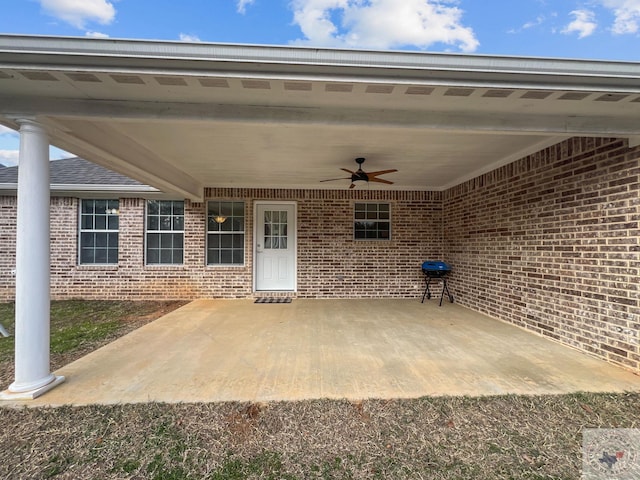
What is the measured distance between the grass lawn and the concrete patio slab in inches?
7.1

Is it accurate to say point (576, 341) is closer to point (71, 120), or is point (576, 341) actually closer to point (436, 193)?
point (436, 193)

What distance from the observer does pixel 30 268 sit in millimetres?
2578

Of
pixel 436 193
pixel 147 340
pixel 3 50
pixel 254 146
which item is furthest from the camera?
pixel 436 193

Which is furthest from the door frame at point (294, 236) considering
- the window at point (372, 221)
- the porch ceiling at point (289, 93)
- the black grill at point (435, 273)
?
the porch ceiling at point (289, 93)

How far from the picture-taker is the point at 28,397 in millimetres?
2484

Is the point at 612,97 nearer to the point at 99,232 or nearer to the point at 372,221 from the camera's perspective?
the point at 372,221

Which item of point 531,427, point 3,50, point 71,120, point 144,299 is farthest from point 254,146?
point 144,299

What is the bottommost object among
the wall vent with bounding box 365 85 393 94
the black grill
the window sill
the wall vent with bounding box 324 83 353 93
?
the black grill

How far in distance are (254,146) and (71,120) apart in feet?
6.72

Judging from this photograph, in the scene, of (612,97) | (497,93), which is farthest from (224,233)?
(612,97)

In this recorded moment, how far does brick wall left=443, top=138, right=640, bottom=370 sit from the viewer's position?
3.17 meters

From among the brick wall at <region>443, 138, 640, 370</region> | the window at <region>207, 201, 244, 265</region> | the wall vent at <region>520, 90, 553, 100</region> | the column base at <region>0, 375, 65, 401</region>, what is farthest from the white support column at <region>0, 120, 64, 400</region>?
the brick wall at <region>443, 138, 640, 370</region>

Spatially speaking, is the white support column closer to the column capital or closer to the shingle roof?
the column capital

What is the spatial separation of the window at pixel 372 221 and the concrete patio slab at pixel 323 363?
258 cm
